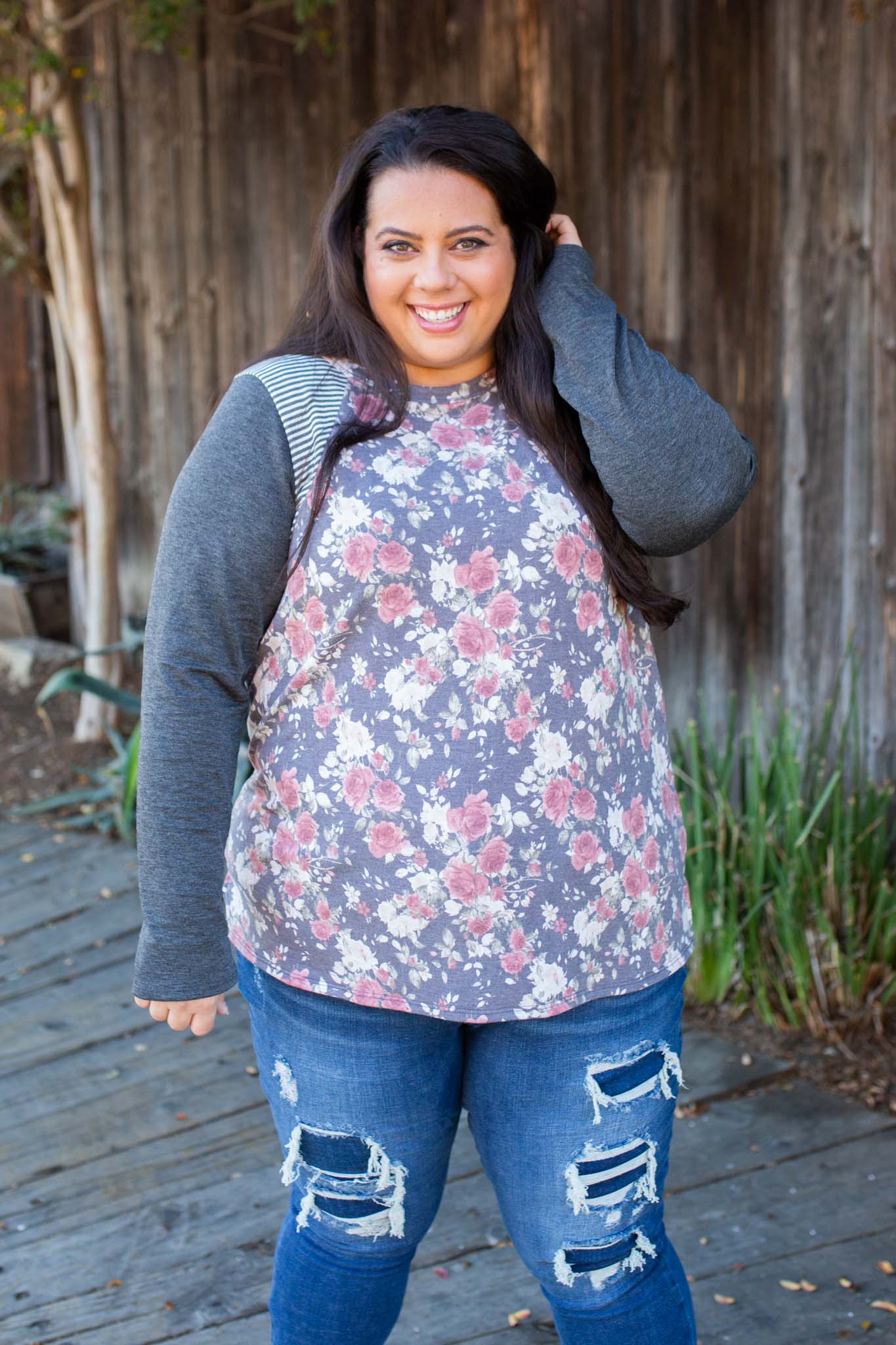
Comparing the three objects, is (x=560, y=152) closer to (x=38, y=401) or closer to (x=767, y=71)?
(x=767, y=71)

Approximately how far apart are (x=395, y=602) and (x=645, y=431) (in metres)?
0.32

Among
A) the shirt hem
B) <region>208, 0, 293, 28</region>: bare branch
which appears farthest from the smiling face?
<region>208, 0, 293, 28</region>: bare branch

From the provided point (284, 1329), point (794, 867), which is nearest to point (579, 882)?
point (284, 1329)

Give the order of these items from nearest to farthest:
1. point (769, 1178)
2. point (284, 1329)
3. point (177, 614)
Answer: point (177, 614)
point (284, 1329)
point (769, 1178)

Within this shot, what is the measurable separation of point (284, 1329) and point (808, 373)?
2320mm

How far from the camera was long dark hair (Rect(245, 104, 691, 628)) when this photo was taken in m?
1.47

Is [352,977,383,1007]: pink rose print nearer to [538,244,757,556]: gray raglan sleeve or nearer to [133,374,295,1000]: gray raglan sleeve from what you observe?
[133,374,295,1000]: gray raglan sleeve

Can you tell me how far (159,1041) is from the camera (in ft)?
9.62

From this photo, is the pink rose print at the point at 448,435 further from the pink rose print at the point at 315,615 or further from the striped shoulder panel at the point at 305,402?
the pink rose print at the point at 315,615

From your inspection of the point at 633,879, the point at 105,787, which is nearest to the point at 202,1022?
the point at 633,879

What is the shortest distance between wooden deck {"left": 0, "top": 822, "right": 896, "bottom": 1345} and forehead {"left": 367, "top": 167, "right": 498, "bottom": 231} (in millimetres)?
1588

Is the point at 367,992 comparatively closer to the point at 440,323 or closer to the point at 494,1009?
the point at 494,1009

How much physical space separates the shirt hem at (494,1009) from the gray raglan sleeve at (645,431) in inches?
18.8

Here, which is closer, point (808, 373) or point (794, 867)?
point (794, 867)
